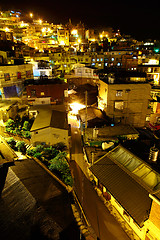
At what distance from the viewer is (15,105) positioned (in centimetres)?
2311

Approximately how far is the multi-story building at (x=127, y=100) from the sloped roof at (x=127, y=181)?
11.8m

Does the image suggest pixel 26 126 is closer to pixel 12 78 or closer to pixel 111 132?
pixel 12 78

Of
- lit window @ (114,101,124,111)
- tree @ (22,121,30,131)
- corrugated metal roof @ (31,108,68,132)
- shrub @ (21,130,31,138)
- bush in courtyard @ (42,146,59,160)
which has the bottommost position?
bush in courtyard @ (42,146,59,160)

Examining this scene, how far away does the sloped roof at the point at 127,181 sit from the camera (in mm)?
10828

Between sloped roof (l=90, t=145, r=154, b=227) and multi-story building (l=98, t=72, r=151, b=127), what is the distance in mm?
11785

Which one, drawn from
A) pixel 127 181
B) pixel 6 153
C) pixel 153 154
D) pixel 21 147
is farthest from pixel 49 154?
pixel 153 154

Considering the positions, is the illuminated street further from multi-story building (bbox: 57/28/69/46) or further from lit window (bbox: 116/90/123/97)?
multi-story building (bbox: 57/28/69/46)

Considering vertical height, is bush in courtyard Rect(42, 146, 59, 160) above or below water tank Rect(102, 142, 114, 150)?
below

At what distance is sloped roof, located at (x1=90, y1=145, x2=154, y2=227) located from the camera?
10.8 metres

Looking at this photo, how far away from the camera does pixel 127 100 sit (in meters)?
25.5

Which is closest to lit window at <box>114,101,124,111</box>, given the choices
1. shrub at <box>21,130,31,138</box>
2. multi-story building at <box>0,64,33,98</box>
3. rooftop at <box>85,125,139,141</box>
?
rooftop at <box>85,125,139,141</box>

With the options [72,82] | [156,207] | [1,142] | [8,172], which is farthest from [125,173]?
[72,82]

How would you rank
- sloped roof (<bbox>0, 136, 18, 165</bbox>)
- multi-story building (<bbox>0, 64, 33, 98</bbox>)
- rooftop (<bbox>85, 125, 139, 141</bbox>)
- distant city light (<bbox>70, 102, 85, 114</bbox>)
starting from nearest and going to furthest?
sloped roof (<bbox>0, 136, 18, 165</bbox>) < rooftop (<bbox>85, 125, 139, 141</bbox>) < multi-story building (<bbox>0, 64, 33, 98</bbox>) < distant city light (<bbox>70, 102, 85, 114</bbox>)

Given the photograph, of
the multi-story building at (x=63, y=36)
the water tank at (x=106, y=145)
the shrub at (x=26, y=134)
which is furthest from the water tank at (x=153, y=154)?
the multi-story building at (x=63, y=36)
